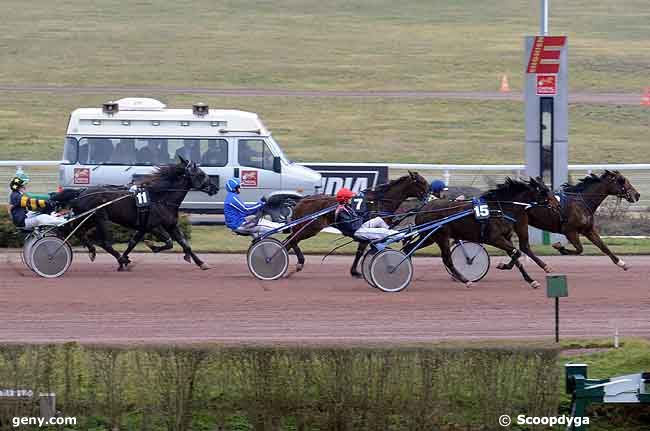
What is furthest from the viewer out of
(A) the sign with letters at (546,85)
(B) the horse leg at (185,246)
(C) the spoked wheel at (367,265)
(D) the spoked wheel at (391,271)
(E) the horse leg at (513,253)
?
(A) the sign with letters at (546,85)

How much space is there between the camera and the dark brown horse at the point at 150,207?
15.5m

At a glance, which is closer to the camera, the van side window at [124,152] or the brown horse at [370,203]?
the brown horse at [370,203]

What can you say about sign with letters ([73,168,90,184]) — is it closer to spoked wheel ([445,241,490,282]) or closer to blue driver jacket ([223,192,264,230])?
blue driver jacket ([223,192,264,230])

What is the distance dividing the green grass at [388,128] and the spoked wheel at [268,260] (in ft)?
49.7

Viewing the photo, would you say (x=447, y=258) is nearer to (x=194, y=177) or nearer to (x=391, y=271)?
(x=391, y=271)

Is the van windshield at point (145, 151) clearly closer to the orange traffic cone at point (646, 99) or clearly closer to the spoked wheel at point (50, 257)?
the spoked wheel at point (50, 257)

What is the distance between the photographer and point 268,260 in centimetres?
1494

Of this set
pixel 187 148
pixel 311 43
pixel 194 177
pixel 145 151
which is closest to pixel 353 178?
pixel 187 148

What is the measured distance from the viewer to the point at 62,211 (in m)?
15.6

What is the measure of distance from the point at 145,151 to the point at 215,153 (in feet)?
3.80

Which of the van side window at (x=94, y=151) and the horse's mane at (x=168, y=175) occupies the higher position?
the van side window at (x=94, y=151)

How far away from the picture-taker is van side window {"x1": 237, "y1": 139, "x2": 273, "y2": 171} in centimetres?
2034

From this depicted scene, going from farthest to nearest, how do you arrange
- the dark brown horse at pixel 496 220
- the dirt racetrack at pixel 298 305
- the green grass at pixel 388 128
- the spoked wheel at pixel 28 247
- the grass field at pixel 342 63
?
the grass field at pixel 342 63 < the green grass at pixel 388 128 < the spoked wheel at pixel 28 247 < the dark brown horse at pixel 496 220 < the dirt racetrack at pixel 298 305

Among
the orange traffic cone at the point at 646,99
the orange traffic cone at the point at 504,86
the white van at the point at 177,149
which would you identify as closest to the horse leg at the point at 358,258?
the white van at the point at 177,149
